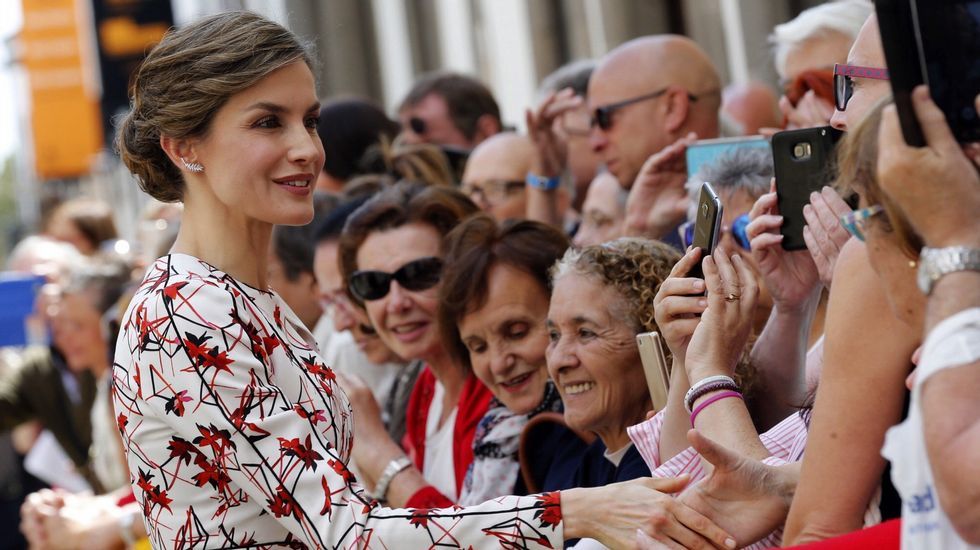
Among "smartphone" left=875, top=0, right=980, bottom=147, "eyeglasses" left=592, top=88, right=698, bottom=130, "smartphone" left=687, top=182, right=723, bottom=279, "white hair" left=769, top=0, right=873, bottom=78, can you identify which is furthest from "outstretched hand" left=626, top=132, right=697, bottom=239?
"smartphone" left=875, top=0, right=980, bottom=147

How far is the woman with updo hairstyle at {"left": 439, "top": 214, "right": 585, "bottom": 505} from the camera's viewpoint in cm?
425

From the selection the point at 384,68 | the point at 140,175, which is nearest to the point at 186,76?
the point at 140,175

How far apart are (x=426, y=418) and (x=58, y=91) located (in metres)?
20.2

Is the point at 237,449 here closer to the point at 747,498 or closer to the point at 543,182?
the point at 747,498

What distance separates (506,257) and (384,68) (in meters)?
12.0

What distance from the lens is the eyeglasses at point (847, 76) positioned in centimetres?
286

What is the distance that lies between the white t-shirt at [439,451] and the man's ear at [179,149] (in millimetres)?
1735

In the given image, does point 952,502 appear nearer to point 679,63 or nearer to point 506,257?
point 506,257

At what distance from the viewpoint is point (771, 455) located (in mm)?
2963

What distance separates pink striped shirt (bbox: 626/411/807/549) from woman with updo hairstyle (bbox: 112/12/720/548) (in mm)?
257

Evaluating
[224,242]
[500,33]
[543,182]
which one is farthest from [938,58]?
[500,33]

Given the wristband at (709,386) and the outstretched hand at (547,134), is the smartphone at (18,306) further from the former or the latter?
the wristband at (709,386)

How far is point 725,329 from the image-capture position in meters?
3.07

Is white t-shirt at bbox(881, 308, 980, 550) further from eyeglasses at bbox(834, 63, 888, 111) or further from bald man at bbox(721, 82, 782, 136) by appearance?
bald man at bbox(721, 82, 782, 136)
